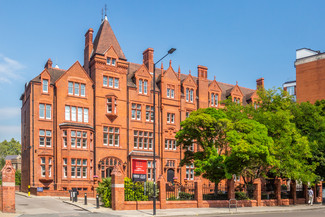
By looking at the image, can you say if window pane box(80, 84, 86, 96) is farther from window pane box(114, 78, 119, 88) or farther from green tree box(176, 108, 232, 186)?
green tree box(176, 108, 232, 186)

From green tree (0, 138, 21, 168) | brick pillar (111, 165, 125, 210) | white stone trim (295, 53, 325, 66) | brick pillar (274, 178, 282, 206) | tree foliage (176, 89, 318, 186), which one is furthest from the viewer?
green tree (0, 138, 21, 168)

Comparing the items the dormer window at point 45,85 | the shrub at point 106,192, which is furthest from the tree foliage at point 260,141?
the dormer window at point 45,85

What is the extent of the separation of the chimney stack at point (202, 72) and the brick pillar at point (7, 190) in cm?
3636

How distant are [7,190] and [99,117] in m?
22.4

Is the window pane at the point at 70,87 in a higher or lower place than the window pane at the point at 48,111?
higher

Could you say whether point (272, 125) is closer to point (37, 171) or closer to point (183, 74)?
point (183, 74)

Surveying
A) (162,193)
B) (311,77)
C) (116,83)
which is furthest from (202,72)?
(162,193)

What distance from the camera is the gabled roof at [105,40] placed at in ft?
163

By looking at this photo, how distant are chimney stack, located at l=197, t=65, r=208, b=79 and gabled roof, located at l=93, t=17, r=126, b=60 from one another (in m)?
12.7

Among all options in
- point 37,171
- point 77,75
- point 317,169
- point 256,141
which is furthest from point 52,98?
point 317,169

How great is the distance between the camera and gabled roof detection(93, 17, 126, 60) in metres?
49.6

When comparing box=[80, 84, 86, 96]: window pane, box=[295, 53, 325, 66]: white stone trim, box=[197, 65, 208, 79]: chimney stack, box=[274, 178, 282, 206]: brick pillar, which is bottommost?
box=[274, 178, 282, 206]: brick pillar

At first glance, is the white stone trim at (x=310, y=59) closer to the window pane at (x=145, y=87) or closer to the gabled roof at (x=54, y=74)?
the window pane at (x=145, y=87)

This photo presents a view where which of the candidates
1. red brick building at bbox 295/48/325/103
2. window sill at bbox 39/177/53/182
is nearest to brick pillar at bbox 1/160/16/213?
window sill at bbox 39/177/53/182
